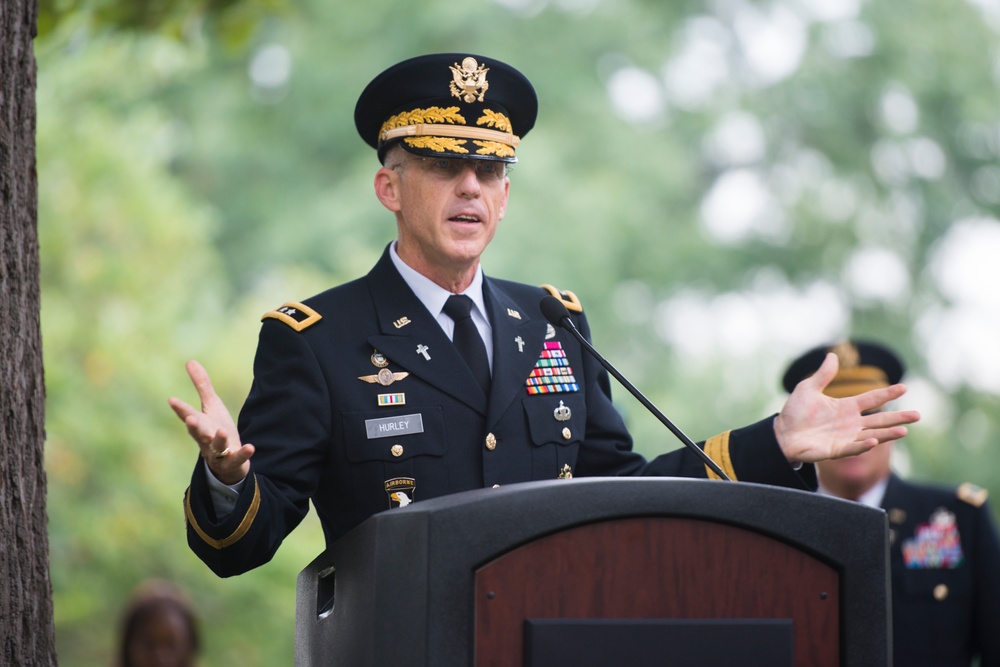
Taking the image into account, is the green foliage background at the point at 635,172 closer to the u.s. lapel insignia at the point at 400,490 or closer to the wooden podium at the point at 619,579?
the u.s. lapel insignia at the point at 400,490

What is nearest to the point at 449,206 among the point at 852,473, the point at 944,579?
the point at 852,473

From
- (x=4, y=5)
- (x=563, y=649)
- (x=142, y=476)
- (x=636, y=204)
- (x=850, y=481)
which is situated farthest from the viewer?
(x=636, y=204)

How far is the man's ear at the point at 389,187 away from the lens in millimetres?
2705

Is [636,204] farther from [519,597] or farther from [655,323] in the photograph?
[519,597]

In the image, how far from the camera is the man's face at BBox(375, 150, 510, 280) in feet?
8.52

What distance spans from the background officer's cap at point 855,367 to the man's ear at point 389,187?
7.85ft

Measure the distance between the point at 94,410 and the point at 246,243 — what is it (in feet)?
17.7

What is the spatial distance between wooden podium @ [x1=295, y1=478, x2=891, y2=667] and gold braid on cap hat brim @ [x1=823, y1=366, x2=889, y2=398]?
10.3ft

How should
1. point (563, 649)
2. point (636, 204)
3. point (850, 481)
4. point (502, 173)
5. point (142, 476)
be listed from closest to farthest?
point (563, 649)
point (502, 173)
point (850, 481)
point (142, 476)
point (636, 204)

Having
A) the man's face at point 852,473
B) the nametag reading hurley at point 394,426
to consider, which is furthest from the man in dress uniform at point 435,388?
the man's face at point 852,473

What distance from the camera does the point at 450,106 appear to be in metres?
2.67

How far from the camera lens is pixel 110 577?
8.05 meters

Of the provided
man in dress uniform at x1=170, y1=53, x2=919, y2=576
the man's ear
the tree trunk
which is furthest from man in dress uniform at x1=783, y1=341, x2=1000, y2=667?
A: the tree trunk

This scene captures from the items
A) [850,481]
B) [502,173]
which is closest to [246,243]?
[850,481]
